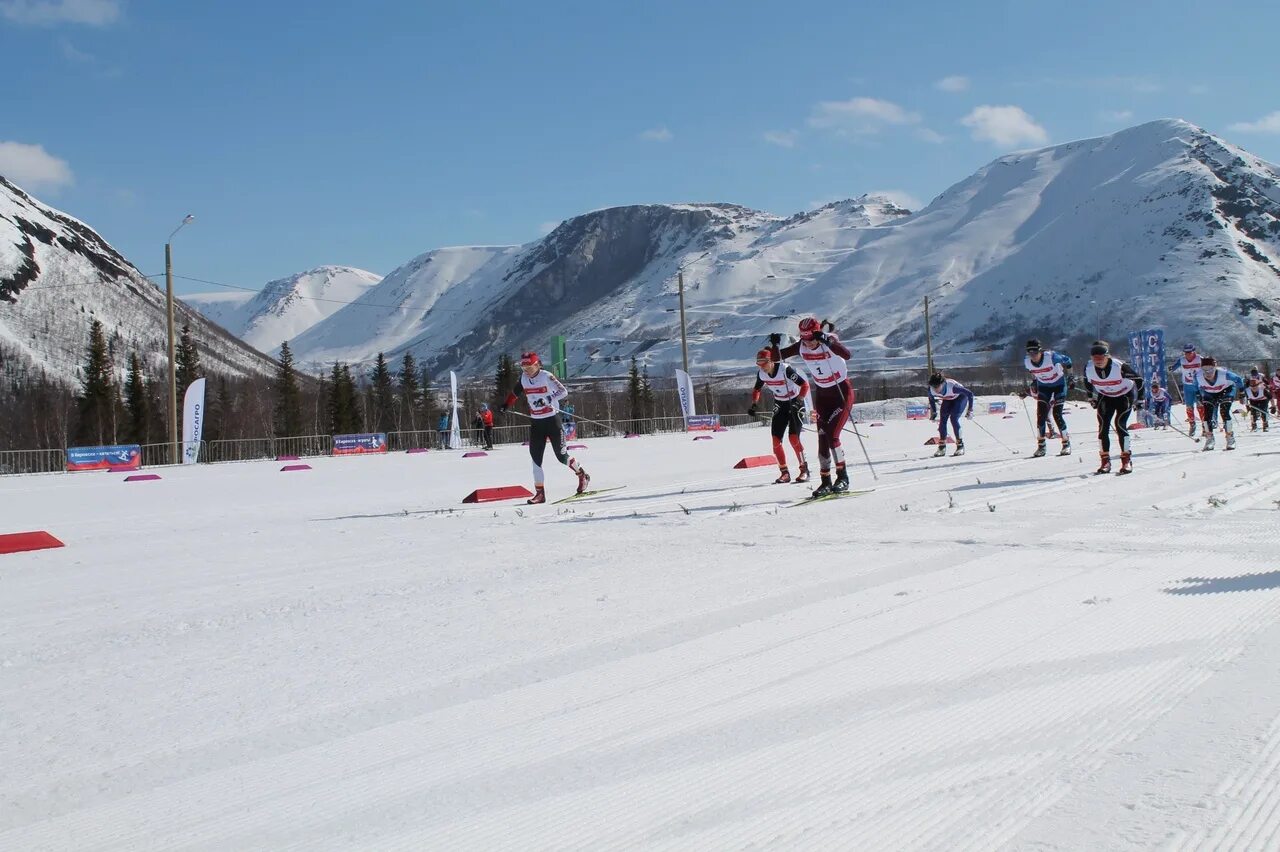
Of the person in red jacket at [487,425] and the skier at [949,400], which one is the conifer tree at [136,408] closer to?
the person in red jacket at [487,425]

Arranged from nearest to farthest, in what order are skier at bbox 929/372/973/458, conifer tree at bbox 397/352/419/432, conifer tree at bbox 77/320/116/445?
skier at bbox 929/372/973/458
conifer tree at bbox 77/320/116/445
conifer tree at bbox 397/352/419/432

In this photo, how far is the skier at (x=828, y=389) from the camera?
11.2 meters

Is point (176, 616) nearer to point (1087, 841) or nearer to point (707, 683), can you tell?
point (707, 683)

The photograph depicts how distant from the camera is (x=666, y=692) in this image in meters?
3.40

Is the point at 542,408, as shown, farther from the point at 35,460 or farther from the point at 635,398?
the point at 635,398

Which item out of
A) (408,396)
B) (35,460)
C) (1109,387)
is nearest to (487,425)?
(35,460)

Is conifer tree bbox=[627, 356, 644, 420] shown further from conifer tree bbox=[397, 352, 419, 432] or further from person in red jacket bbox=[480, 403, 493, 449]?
person in red jacket bbox=[480, 403, 493, 449]

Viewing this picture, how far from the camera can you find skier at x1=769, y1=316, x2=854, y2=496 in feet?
36.6

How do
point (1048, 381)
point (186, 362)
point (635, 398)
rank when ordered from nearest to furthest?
point (1048, 381) → point (186, 362) → point (635, 398)

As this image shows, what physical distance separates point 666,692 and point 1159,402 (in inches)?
1102

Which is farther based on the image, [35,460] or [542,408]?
[35,460]

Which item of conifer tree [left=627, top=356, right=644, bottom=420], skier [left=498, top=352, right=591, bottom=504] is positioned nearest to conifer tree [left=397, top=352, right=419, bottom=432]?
conifer tree [left=627, top=356, right=644, bottom=420]

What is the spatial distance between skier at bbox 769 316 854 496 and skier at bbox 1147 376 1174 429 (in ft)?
62.9

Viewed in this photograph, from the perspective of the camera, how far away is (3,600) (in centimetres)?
593
